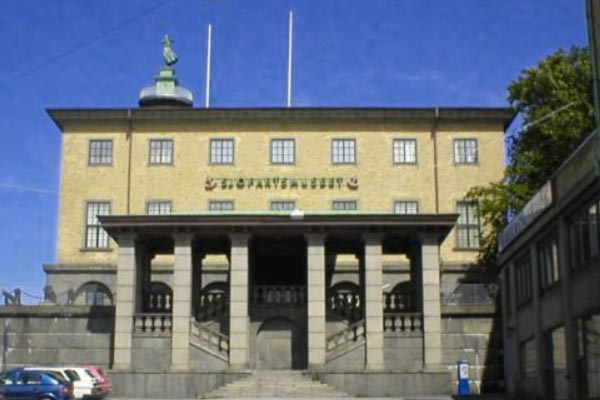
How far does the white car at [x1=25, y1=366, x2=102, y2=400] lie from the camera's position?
37719 mm

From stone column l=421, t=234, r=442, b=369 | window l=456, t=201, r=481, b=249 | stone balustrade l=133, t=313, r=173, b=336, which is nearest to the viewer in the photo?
stone column l=421, t=234, r=442, b=369

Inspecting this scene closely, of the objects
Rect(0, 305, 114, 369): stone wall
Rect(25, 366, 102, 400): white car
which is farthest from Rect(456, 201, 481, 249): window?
Rect(25, 366, 102, 400): white car

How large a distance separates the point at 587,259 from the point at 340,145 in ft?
102

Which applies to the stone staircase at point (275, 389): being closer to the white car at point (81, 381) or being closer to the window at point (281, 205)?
the white car at point (81, 381)

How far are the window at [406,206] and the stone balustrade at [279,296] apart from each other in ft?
53.6

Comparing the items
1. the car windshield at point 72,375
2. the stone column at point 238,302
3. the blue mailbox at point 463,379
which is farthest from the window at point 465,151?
the car windshield at point 72,375

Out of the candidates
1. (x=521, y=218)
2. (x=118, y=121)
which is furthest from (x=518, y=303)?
(x=118, y=121)

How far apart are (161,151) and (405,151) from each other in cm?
1451

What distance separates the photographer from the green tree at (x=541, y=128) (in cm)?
5116

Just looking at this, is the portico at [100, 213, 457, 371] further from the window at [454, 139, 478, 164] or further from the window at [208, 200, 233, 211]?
the window at [454, 139, 478, 164]

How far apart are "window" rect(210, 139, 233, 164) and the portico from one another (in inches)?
652

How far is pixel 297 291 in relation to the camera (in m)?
45.6

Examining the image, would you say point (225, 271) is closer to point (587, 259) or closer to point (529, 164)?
point (529, 164)

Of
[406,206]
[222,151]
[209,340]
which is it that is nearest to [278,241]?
[209,340]
